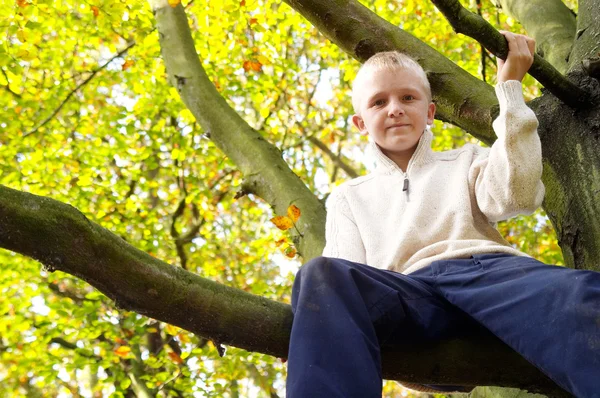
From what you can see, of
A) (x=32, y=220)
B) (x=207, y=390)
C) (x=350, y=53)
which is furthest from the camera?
(x=207, y=390)

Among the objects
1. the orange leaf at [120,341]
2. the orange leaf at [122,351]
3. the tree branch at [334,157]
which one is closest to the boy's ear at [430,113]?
the orange leaf at [122,351]

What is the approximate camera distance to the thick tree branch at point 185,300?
65.3 inches

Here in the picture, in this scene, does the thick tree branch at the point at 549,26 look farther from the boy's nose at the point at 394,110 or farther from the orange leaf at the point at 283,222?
the orange leaf at the point at 283,222

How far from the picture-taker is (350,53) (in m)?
3.33

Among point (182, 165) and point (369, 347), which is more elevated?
point (182, 165)

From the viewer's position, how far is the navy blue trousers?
1.77m

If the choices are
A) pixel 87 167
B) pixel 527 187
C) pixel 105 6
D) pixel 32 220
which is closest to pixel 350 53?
pixel 527 187

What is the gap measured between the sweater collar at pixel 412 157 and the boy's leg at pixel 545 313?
0.73 metres

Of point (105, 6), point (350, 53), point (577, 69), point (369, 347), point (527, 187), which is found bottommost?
point (369, 347)

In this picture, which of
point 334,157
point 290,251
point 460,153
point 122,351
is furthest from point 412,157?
point 334,157

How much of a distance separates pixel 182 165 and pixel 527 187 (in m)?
6.81

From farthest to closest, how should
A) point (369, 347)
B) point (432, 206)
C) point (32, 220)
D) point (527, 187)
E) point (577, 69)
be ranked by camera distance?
point (577, 69), point (432, 206), point (527, 187), point (369, 347), point (32, 220)

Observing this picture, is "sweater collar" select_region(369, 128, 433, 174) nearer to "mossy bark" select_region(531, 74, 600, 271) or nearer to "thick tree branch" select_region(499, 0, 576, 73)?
"mossy bark" select_region(531, 74, 600, 271)

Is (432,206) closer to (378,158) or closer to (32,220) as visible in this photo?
(378,158)
